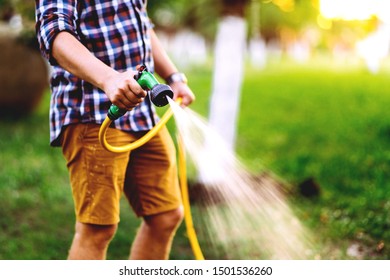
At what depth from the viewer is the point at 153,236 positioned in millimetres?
2633

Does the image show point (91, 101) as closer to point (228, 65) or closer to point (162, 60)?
point (162, 60)

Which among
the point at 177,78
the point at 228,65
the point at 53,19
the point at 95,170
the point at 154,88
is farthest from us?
the point at 228,65

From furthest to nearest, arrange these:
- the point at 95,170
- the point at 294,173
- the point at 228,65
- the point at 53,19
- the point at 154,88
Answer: the point at 294,173, the point at 228,65, the point at 95,170, the point at 53,19, the point at 154,88

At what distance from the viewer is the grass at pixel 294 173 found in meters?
3.79

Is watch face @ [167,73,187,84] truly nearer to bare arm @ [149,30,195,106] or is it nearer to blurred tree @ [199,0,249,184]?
bare arm @ [149,30,195,106]

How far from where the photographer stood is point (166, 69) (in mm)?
2758

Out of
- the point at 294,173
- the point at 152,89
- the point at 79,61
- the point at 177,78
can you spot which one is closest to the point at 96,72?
the point at 79,61

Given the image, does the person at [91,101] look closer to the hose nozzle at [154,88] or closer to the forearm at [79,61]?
the forearm at [79,61]

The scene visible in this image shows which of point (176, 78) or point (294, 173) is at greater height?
point (176, 78)

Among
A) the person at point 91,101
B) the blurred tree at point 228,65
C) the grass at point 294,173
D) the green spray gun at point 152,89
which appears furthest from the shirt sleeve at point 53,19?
the blurred tree at point 228,65

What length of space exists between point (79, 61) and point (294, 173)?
3.47 meters
